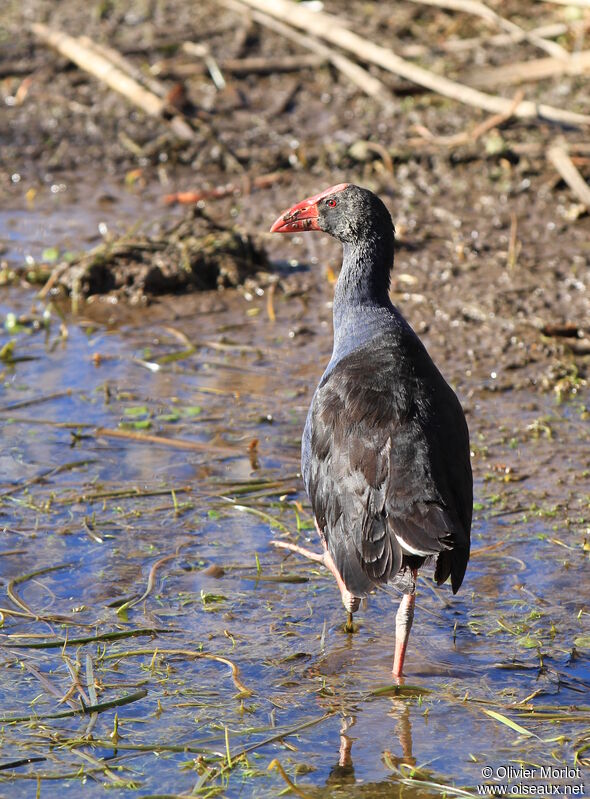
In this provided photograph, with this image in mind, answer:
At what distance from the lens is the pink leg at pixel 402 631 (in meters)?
3.81

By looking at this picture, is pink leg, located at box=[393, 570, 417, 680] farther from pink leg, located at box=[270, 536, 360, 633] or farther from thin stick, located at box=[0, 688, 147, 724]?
thin stick, located at box=[0, 688, 147, 724]

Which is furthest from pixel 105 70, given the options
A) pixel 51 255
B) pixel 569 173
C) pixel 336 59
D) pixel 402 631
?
pixel 402 631

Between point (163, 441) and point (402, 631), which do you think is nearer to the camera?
point (402, 631)

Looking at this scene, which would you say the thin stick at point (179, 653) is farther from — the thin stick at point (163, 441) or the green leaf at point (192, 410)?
the green leaf at point (192, 410)

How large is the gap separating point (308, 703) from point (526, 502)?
1.57 metres

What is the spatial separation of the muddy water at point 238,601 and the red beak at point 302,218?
104cm

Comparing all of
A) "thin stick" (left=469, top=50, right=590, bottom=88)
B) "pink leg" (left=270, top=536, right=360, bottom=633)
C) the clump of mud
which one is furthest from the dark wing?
"thin stick" (left=469, top=50, right=590, bottom=88)

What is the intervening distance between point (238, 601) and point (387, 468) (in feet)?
3.09

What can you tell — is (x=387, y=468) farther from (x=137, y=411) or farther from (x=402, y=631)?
(x=137, y=411)

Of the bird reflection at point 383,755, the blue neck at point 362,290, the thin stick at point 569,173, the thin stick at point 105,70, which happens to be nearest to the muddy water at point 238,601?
the bird reflection at point 383,755

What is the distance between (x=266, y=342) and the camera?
6.34m

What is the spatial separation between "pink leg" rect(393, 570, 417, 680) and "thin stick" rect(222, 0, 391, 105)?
553cm

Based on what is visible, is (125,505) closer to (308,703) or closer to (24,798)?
(308,703)

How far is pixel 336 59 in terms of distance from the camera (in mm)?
8883
